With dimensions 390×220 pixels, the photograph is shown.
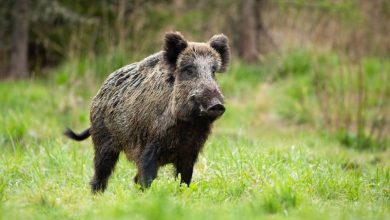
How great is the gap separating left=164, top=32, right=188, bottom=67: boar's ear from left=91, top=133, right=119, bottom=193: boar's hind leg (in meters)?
1.16

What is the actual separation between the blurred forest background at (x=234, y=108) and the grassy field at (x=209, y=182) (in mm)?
20

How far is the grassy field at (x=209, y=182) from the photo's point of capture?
5367 millimetres

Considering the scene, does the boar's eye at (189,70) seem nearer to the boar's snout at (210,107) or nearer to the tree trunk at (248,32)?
the boar's snout at (210,107)

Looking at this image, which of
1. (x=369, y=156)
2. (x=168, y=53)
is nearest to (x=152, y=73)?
(x=168, y=53)

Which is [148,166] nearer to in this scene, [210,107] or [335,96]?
[210,107]

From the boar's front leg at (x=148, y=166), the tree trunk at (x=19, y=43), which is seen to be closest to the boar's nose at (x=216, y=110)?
the boar's front leg at (x=148, y=166)

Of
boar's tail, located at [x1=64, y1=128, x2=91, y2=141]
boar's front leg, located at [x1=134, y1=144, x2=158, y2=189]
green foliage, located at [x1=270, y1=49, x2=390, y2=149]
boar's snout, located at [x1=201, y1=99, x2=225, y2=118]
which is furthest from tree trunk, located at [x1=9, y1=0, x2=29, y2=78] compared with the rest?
boar's snout, located at [x1=201, y1=99, x2=225, y2=118]

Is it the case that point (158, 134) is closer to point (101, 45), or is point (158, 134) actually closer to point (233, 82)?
point (233, 82)

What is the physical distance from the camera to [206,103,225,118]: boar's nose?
241 inches

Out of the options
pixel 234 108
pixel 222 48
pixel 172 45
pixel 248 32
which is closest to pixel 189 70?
pixel 172 45

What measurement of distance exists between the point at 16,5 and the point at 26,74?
4.99 feet

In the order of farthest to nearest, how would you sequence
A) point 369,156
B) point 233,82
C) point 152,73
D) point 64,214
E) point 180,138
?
1. point 233,82
2. point 369,156
3. point 152,73
4. point 180,138
5. point 64,214

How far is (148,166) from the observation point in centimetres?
661

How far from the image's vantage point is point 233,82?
50.9ft
